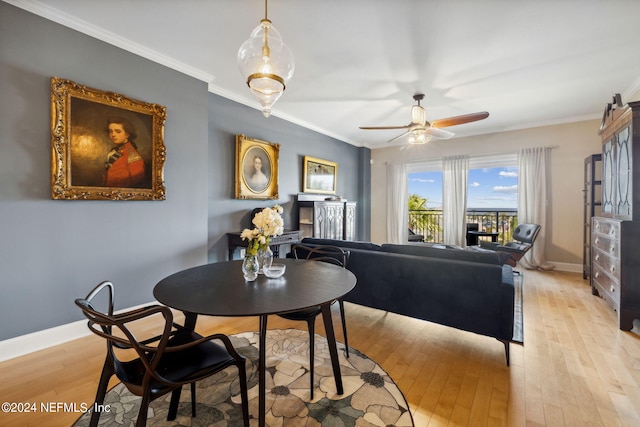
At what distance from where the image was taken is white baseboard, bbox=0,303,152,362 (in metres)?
1.98

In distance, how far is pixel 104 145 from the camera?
237cm

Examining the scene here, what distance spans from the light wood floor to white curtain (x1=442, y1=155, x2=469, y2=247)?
2742 mm

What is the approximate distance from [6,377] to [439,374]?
9.58ft

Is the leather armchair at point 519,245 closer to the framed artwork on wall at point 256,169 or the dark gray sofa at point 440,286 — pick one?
the dark gray sofa at point 440,286

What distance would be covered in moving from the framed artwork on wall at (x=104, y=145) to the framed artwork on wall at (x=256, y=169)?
1111 millimetres

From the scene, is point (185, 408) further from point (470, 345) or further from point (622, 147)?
point (622, 147)

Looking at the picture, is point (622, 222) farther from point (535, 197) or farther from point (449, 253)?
point (535, 197)

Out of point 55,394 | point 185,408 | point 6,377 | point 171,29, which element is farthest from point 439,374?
point 171,29

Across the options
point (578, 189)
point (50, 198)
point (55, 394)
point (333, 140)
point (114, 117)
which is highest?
point (333, 140)

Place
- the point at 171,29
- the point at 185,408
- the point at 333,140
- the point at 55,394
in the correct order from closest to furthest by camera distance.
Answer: the point at 185,408, the point at 55,394, the point at 171,29, the point at 333,140

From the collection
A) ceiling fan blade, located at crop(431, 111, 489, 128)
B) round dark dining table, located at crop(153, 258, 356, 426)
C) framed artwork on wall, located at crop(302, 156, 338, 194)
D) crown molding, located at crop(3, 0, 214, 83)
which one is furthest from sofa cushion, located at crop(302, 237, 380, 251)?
crown molding, located at crop(3, 0, 214, 83)

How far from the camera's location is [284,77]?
5.89ft

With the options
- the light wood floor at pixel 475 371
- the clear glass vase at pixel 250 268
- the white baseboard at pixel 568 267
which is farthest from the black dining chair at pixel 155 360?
the white baseboard at pixel 568 267

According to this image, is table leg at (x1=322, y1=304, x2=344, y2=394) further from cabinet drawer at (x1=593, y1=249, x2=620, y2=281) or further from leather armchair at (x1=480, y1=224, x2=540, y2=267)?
leather armchair at (x1=480, y1=224, x2=540, y2=267)
